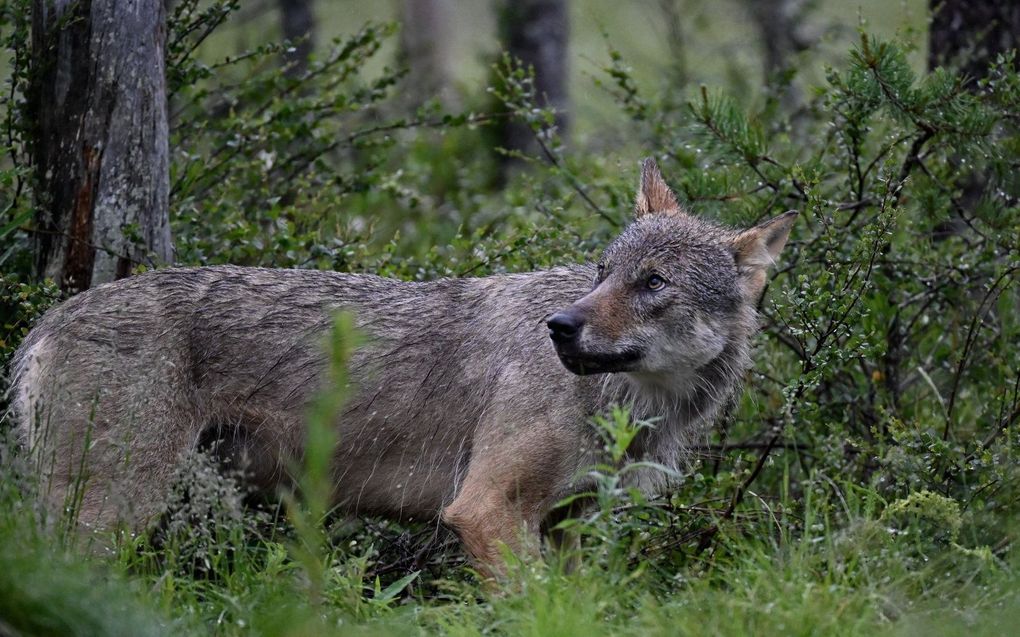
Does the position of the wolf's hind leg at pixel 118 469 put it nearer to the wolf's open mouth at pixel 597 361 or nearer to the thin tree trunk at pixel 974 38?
the wolf's open mouth at pixel 597 361

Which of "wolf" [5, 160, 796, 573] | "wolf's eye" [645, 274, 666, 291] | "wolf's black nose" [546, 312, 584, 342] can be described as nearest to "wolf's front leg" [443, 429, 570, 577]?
"wolf" [5, 160, 796, 573]

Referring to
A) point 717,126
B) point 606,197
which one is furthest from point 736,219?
point 606,197

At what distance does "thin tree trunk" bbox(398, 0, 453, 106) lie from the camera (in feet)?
56.3

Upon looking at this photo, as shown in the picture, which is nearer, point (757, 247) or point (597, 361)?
point (597, 361)

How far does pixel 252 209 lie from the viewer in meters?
7.14

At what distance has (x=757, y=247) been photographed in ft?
17.1

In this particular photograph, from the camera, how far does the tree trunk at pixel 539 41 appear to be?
12.9 m

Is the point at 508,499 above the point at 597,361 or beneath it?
beneath

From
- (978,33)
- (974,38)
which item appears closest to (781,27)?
(974,38)

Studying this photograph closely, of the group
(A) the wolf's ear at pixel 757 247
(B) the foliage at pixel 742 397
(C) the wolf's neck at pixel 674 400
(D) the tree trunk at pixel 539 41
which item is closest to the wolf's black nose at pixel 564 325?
(B) the foliage at pixel 742 397

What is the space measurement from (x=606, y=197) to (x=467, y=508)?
4.13m

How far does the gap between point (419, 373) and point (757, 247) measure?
170cm

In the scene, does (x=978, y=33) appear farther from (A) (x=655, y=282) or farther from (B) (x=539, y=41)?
(B) (x=539, y=41)

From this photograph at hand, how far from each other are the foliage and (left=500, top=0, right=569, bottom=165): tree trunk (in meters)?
4.73
